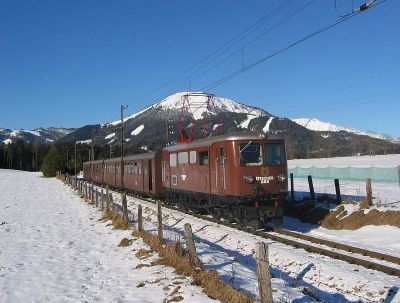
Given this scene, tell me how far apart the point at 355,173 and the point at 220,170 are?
62.6ft

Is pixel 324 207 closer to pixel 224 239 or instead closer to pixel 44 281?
pixel 224 239

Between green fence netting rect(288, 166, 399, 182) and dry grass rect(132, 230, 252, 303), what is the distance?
19.5 m

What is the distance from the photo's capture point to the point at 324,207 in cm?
1795

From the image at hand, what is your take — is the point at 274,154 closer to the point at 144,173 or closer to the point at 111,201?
the point at 111,201

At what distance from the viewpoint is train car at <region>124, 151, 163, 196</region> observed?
2553 cm

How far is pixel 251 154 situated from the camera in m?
15.5

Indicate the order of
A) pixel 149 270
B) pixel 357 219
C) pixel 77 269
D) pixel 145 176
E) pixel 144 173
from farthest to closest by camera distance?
pixel 144 173 < pixel 145 176 < pixel 357 219 < pixel 77 269 < pixel 149 270

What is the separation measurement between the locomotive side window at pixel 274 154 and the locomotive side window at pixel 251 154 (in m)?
0.25

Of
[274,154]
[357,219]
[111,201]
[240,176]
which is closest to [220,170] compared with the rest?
[240,176]

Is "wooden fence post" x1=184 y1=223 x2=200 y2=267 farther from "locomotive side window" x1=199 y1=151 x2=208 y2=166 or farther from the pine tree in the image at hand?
the pine tree

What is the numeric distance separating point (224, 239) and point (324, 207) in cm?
564

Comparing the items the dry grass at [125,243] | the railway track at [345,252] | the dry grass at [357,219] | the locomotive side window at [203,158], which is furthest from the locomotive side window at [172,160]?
the dry grass at [125,243]

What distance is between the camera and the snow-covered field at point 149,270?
7957 millimetres

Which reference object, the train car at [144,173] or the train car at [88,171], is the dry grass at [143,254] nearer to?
the train car at [144,173]
